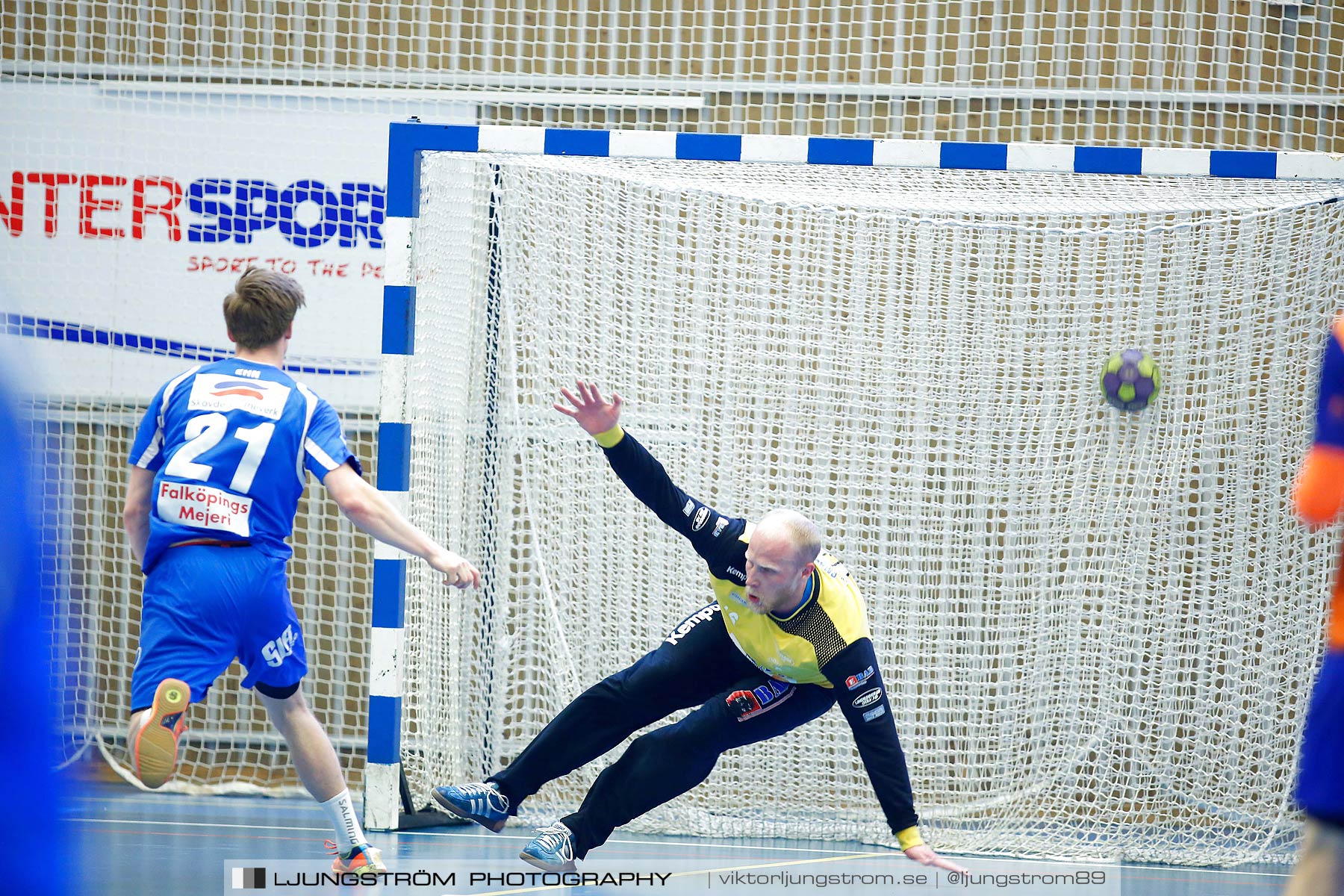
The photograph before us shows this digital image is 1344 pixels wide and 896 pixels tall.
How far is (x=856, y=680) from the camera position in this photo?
13.2 feet

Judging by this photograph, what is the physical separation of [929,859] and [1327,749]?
5.51 ft

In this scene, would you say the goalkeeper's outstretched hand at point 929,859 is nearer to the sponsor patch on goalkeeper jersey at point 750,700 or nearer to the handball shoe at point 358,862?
the sponsor patch on goalkeeper jersey at point 750,700

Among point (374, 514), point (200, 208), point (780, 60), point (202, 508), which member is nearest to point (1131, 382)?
point (780, 60)

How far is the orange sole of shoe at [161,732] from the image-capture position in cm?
357

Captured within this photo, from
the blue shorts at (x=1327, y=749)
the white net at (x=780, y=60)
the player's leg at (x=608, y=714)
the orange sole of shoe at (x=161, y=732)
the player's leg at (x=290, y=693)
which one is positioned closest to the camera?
the blue shorts at (x=1327, y=749)

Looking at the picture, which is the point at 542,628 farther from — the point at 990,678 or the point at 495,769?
A: the point at 990,678

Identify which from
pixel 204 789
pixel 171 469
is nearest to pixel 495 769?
pixel 204 789

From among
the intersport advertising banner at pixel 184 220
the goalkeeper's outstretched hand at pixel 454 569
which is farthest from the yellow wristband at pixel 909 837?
the intersport advertising banner at pixel 184 220

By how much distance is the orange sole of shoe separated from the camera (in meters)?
3.57

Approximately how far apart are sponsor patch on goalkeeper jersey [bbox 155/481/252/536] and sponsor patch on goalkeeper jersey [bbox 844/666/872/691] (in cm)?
186

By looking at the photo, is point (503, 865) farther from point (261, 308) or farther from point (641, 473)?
point (261, 308)

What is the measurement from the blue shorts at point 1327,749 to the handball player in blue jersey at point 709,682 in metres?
1.83

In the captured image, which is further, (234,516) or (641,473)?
(641,473)

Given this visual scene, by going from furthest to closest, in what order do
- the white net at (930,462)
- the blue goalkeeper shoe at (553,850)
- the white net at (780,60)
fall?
the white net at (780,60)
the white net at (930,462)
the blue goalkeeper shoe at (553,850)
